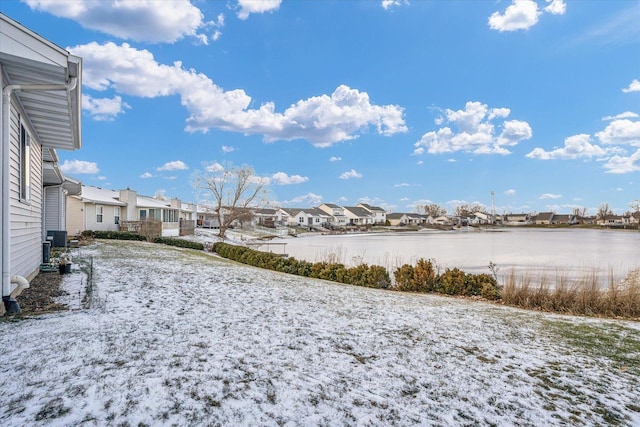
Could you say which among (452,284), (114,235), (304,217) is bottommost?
(452,284)

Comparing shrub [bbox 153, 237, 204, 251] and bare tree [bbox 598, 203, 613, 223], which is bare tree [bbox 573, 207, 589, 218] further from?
shrub [bbox 153, 237, 204, 251]

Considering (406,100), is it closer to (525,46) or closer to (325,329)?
(525,46)

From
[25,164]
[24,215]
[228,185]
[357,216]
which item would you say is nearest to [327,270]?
[24,215]

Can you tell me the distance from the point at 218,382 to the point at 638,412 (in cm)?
396

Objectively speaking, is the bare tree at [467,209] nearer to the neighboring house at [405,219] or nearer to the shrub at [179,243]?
the neighboring house at [405,219]

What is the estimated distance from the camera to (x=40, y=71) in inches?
200

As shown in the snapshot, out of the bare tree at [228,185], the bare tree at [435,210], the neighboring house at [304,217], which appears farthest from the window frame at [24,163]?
the bare tree at [435,210]

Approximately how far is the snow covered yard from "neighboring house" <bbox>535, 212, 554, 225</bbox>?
10724cm

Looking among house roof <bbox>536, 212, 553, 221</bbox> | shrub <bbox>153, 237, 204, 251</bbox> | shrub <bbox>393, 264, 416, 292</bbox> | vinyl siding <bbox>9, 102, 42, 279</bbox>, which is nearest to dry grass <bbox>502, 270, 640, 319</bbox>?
shrub <bbox>393, 264, 416, 292</bbox>

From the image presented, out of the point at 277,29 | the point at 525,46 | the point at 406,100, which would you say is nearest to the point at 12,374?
the point at 277,29

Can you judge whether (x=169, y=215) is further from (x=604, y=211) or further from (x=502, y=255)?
(x=604, y=211)

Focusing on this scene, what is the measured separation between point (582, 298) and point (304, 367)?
7.43 meters

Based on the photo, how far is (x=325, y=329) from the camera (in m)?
5.00

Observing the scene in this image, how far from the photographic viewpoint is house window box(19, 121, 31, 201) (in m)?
6.67
